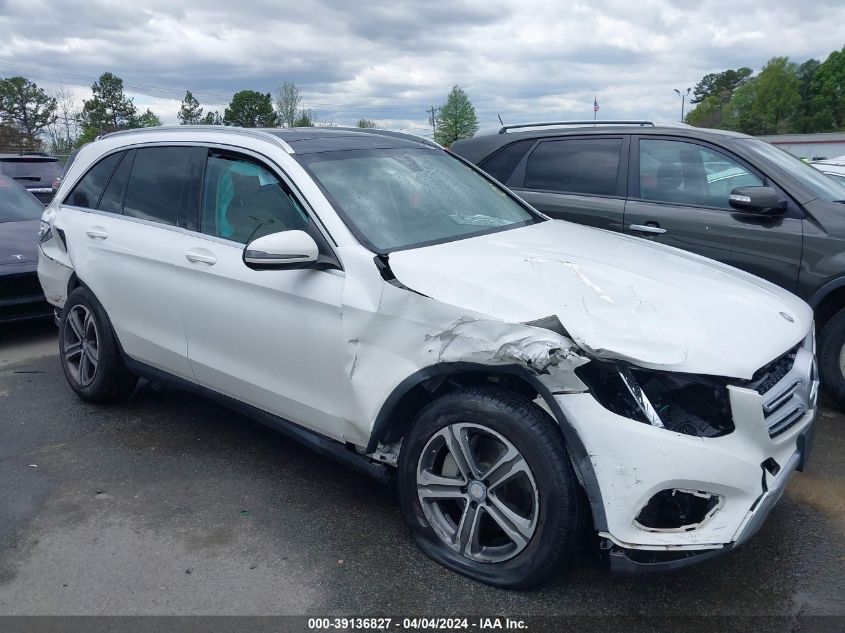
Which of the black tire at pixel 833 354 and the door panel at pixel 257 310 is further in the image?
the black tire at pixel 833 354

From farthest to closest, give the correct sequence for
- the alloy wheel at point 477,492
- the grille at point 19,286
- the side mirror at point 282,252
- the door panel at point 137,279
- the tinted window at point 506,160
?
the grille at point 19,286 < the tinted window at point 506,160 < the door panel at point 137,279 < the side mirror at point 282,252 < the alloy wheel at point 477,492

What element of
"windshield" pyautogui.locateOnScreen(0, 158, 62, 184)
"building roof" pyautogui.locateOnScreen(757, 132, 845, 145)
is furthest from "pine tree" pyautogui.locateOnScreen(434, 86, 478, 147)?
"windshield" pyautogui.locateOnScreen(0, 158, 62, 184)

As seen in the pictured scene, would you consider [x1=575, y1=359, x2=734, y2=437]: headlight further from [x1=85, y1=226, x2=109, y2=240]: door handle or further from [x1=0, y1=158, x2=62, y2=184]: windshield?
[x1=0, y1=158, x2=62, y2=184]: windshield

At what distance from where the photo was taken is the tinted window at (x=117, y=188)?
4.63 metres

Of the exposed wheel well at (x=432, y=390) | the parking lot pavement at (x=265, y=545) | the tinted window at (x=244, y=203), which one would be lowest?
the parking lot pavement at (x=265, y=545)

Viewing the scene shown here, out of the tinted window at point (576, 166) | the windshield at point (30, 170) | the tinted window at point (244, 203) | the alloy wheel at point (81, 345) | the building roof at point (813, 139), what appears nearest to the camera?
the tinted window at point (244, 203)

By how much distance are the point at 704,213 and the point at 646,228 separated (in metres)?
0.39

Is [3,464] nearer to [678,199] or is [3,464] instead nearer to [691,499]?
[691,499]

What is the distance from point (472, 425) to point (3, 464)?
2969 mm

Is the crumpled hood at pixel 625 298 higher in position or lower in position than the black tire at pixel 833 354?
higher

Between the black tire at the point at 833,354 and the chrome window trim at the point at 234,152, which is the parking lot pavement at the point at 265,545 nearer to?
the black tire at the point at 833,354

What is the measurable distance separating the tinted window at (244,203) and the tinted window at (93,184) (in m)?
1.19

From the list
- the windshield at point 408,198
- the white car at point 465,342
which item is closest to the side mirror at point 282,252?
the white car at point 465,342

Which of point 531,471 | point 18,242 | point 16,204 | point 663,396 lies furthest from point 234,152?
point 16,204
